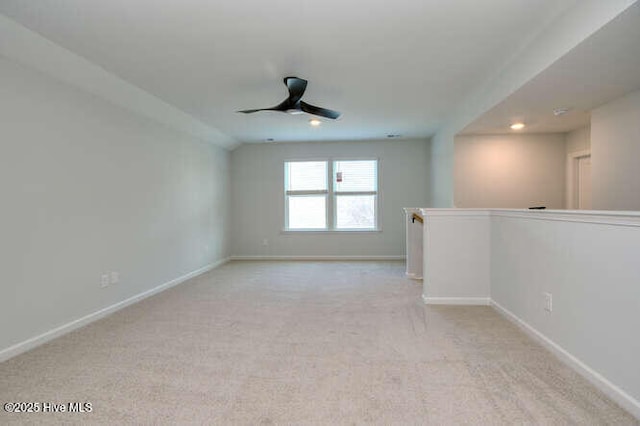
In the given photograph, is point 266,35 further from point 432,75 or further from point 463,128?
point 463,128

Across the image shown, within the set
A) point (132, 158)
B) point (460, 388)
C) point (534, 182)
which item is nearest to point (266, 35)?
point (132, 158)

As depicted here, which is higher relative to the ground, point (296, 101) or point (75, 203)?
point (296, 101)

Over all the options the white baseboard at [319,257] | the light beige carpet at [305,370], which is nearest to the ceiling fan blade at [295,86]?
the light beige carpet at [305,370]

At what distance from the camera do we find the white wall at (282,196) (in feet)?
23.2

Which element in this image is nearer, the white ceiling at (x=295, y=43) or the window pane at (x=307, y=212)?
the white ceiling at (x=295, y=43)

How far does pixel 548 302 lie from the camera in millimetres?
2697

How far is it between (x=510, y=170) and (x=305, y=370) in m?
4.56

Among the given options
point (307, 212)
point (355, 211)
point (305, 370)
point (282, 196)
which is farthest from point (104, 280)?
point (355, 211)

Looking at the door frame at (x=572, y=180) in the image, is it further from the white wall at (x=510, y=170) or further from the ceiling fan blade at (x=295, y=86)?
the ceiling fan blade at (x=295, y=86)

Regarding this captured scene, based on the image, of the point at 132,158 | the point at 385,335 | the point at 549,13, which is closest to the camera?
the point at 549,13

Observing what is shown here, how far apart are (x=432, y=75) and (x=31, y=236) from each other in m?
3.89

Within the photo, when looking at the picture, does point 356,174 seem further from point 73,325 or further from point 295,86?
point 73,325

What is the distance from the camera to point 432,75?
3.55m

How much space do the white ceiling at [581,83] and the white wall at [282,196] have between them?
229cm
